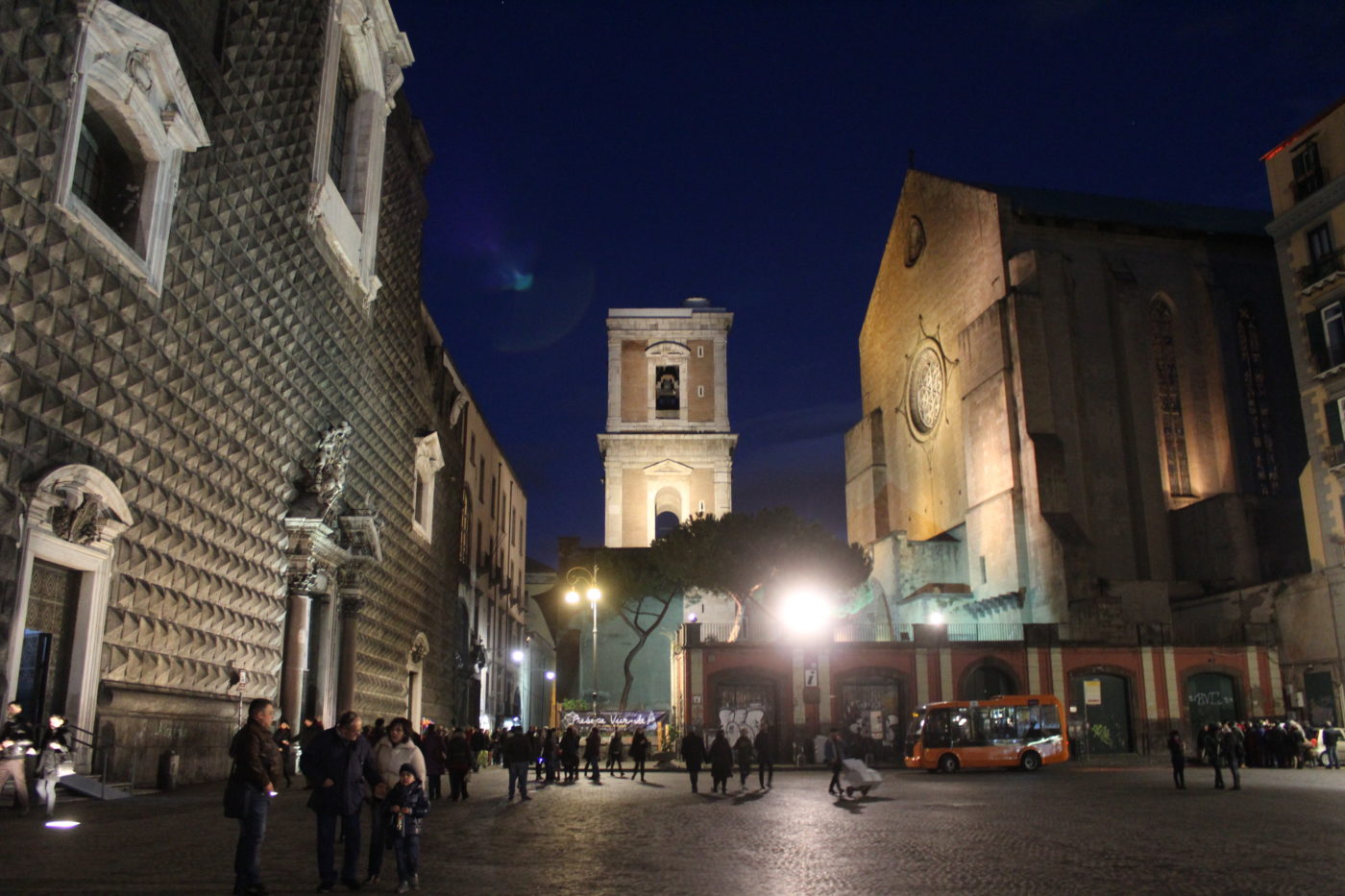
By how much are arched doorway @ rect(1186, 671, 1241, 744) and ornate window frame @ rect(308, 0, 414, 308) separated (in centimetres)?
2729

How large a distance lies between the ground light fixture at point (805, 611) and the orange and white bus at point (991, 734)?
1088 cm

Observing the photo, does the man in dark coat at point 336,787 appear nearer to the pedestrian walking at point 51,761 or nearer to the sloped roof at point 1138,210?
the pedestrian walking at point 51,761

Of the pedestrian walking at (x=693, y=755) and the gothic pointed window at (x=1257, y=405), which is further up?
the gothic pointed window at (x=1257, y=405)

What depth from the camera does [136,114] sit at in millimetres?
13031

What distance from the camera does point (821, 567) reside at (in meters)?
46.8

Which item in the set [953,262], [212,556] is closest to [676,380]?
[953,262]

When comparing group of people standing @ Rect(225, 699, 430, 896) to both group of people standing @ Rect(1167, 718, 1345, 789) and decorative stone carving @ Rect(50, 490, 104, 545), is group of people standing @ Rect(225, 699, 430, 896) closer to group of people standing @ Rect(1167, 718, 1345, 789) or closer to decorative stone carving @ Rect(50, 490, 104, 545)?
decorative stone carving @ Rect(50, 490, 104, 545)

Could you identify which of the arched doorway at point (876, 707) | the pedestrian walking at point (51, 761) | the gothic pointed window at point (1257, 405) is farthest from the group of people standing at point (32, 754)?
the gothic pointed window at point (1257, 405)

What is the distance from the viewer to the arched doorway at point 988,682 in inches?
1329

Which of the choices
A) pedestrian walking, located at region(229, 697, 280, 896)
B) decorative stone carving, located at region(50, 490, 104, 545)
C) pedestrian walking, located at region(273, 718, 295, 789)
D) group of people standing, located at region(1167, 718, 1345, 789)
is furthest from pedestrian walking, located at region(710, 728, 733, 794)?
pedestrian walking, located at region(229, 697, 280, 896)

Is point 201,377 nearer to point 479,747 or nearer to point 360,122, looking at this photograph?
point 360,122

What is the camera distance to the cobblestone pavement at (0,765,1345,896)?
24.6ft

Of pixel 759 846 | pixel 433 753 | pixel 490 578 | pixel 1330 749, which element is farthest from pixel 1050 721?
pixel 490 578

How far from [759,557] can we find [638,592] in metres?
7.46
